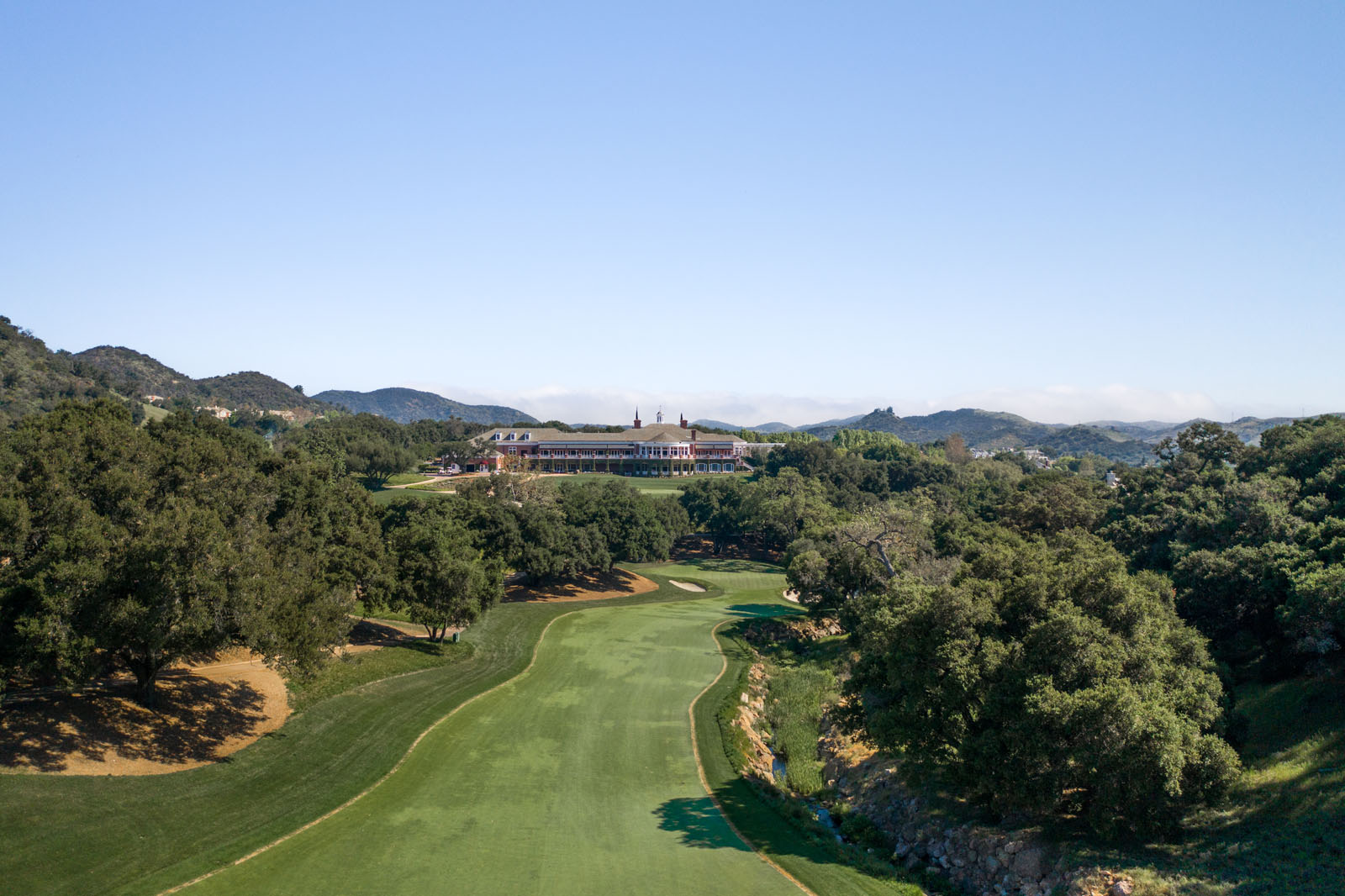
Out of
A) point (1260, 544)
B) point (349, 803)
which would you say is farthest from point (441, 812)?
point (1260, 544)

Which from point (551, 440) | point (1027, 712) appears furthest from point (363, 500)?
point (551, 440)

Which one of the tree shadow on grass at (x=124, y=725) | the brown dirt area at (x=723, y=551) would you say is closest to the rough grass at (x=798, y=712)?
the tree shadow on grass at (x=124, y=725)

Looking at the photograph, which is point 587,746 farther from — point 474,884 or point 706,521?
point 706,521

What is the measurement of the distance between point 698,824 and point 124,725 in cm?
1899

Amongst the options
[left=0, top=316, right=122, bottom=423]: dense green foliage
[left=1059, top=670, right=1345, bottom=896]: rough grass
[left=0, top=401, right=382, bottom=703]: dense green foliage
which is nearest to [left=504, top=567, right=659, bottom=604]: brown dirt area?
[left=0, top=401, right=382, bottom=703]: dense green foliage

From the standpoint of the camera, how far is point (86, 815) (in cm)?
1969

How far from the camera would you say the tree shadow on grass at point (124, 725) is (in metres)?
21.9

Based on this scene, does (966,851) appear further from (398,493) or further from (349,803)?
(398,493)

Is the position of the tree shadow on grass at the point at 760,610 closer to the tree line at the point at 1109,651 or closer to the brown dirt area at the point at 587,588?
the brown dirt area at the point at 587,588

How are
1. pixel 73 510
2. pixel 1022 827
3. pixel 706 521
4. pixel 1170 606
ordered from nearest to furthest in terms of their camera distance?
pixel 1022 827 < pixel 73 510 < pixel 1170 606 < pixel 706 521

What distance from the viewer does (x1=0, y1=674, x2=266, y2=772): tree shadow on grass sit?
21938 millimetres

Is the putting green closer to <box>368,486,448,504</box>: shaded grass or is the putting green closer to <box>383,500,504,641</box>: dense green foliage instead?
<box>383,500,504,641</box>: dense green foliage

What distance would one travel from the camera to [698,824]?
900 inches

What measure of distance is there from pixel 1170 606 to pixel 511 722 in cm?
2502
